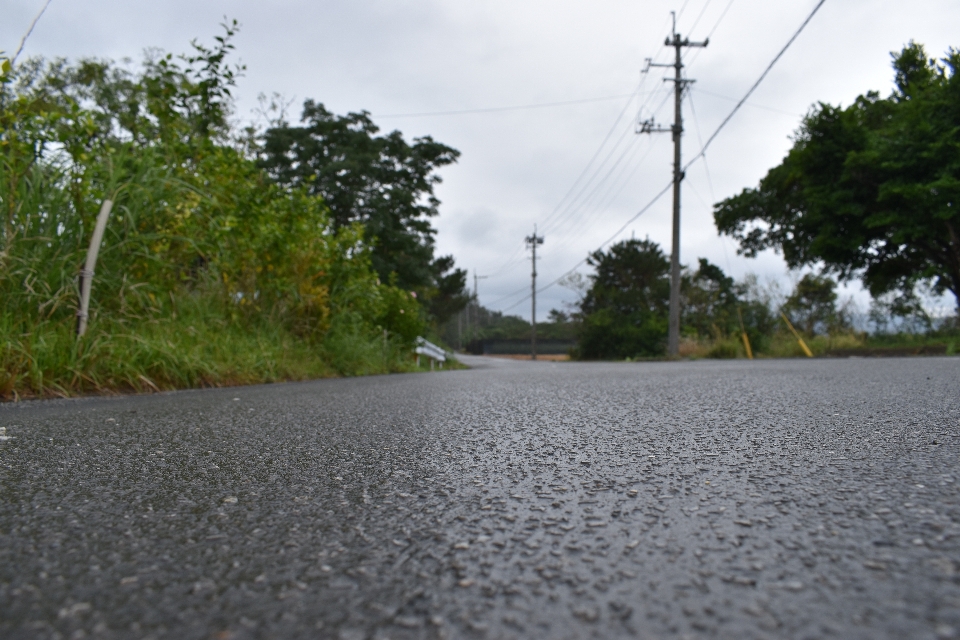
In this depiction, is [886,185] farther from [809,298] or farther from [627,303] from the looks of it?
[627,303]

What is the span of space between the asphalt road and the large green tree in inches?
694

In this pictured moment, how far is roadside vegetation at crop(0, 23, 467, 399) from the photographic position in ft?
11.4

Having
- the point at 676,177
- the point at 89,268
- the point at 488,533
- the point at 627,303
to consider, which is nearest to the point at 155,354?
the point at 89,268

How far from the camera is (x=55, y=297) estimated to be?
3.45m

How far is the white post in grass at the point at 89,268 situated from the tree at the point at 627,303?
20774 millimetres

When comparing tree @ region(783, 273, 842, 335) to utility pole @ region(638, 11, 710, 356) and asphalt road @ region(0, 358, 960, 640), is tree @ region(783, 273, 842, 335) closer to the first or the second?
utility pole @ region(638, 11, 710, 356)

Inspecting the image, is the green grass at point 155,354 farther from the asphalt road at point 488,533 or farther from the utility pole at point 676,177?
the utility pole at point 676,177

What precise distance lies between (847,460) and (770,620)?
95cm

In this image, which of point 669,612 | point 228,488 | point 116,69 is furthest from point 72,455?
point 116,69

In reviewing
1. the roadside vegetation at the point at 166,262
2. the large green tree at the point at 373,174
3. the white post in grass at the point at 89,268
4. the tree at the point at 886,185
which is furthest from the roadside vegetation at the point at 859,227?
the white post in grass at the point at 89,268

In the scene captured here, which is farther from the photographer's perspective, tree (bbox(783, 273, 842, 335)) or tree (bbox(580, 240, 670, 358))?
tree (bbox(580, 240, 670, 358))

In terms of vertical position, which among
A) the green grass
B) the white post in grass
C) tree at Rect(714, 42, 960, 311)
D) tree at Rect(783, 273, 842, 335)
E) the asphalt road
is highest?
tree at Rect(714, 42, 960, 311)

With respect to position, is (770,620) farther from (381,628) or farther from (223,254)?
(223,254)

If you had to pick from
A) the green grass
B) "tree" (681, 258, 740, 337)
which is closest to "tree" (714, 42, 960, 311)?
"tree" (681, 258, 740, 337)
